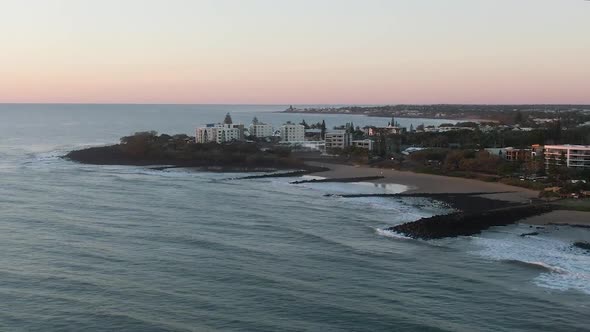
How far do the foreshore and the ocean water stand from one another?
1857mm

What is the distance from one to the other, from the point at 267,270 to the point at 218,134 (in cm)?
4305

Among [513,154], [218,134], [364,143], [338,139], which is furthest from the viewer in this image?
[218,134]

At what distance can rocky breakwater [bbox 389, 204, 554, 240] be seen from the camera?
66.2 ft

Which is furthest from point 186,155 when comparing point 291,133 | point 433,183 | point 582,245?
point 582,245

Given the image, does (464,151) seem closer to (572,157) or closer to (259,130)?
(572,157)

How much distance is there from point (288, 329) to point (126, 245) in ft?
23.9

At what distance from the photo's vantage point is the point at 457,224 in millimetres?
21375

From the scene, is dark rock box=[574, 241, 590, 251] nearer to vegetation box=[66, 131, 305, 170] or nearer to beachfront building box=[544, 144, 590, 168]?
beachfront building box=[544, 144, 590, 168]

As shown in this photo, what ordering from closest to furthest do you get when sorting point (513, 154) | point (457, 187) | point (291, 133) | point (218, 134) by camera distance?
point (457, 187)
point (513, 154)
point (218, 134)
point (291, 133)

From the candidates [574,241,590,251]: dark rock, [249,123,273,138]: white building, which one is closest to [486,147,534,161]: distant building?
[574,241,590,251]: dark rock

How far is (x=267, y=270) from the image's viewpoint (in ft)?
49.8

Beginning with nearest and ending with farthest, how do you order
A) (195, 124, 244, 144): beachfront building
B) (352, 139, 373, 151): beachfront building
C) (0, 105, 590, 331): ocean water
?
1. (0, 105, 590, 331): ocean water
2. (352, 139, 373, 151): beachfront building
3. (195, 124, 244, 144): beachfront building

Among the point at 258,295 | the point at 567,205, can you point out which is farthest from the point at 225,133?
the point at 258,295

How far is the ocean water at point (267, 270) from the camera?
39.6ft
